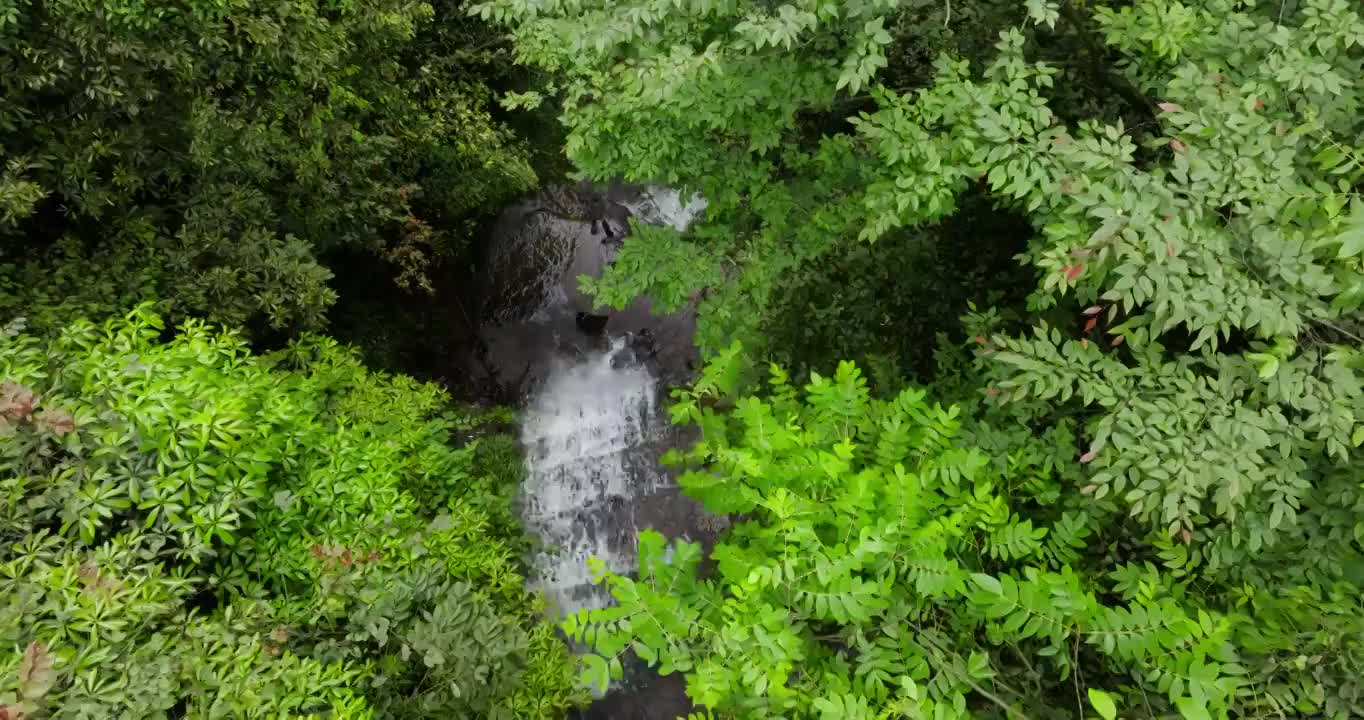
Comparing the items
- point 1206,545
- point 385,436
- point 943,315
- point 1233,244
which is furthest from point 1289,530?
point 385,436

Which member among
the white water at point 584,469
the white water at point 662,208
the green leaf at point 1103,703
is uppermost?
the green leaf at point 1103,703

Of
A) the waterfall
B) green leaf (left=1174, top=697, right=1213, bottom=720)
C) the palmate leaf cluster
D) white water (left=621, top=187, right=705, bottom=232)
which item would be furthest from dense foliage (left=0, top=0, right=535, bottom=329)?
green leaf (left=1174, top=697, right=1213, bottom=720)

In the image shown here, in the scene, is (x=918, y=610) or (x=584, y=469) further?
(x=584, y=469)

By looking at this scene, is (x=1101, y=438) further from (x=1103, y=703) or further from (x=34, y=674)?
(x=34, y=674)

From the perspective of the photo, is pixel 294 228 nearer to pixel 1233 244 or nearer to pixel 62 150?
pixel 62 150

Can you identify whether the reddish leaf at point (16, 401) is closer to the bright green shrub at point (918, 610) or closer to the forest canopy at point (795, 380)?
the forest canopy at point (795, 380)

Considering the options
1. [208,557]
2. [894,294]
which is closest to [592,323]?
[894,294]

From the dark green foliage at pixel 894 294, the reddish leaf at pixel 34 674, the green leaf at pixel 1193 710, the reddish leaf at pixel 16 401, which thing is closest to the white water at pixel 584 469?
the dark green foliage at pixel 894 294
